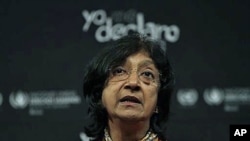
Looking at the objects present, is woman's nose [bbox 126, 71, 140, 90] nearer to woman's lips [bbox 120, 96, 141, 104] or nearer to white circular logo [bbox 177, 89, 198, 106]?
woman's lips [bbox 120, 96, 141, 104]

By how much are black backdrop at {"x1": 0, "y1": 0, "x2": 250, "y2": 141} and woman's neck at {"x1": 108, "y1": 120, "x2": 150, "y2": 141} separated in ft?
2.29

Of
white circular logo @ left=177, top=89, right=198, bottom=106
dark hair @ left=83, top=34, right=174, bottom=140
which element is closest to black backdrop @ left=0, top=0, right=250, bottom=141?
white circular logo @ left=177, top=89, right=198, bottom=106

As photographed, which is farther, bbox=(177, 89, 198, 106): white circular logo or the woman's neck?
bbox=(177, 89, 198, 106): white circular logo

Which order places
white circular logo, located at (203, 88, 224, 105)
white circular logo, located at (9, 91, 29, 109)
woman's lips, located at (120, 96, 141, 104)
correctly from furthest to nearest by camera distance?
white circular logo, located at (9, 91, 29, 109)
white circular logo, located at (203, 88, 224, 105)
woman's lips, located at (120, 96, 141, 104)

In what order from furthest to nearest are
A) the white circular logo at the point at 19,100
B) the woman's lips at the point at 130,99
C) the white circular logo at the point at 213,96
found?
the white circular logo at the point at 19,100 → the white circular logo at the point at 213,96 → the woman's lips at the point at 130,99

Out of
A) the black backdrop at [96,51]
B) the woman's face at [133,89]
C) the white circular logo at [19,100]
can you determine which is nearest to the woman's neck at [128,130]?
the woman's face at [133,89]

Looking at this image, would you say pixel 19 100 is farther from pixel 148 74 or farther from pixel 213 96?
pixel 148 74

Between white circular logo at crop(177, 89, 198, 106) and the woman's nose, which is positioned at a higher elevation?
white circular logo at crop(177, 89, 198, 106)

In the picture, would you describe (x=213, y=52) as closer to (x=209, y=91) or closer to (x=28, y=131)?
(x=209, y=91)

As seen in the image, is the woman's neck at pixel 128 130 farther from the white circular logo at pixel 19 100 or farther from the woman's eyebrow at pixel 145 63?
the white circular logo at pixel 19 100

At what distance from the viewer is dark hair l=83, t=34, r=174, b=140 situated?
938 mm

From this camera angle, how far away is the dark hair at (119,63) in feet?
3.08

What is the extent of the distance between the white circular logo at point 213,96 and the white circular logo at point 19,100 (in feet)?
1.67

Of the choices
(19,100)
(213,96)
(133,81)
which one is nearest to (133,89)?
(133,81)
